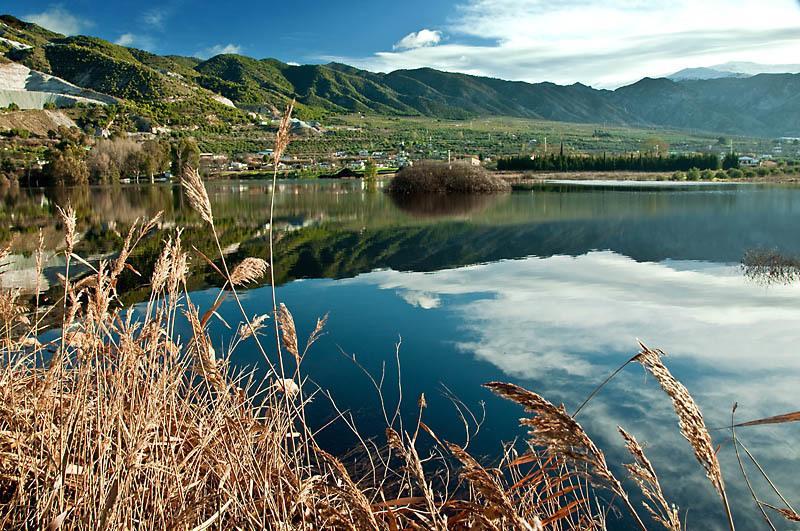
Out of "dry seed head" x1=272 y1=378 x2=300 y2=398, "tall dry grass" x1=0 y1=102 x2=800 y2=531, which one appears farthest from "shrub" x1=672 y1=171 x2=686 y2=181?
"dry seed head" x1=272 y1=378 x2=300 y2=398

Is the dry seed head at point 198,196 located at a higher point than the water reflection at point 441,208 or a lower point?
higher

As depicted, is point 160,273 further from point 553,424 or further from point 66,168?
point 66,168

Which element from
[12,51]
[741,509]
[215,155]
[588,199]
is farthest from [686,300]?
[12,51]

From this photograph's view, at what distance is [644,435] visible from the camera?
4980 millimetres

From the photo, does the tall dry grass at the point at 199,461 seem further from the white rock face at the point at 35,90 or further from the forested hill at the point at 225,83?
the white rock face at the point at 35,90

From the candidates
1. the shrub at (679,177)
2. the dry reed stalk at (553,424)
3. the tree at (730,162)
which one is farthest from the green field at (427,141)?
the dry reed stalk at (553,424)

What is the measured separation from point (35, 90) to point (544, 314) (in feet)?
343

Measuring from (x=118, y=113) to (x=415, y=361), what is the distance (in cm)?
8760

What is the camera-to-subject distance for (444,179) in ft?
132

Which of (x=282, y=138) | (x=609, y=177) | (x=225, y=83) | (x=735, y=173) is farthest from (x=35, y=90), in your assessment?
(x=282, y=138)

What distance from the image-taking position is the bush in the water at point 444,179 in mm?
39000

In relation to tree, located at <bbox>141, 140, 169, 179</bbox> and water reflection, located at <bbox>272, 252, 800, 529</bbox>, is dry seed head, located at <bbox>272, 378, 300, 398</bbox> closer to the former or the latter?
water reflection, located at <bbox>272, 252, 800, 529</bbox>

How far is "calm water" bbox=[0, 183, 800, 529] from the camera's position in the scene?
17.0 feet

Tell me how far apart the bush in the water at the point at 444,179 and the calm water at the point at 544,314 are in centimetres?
1705
